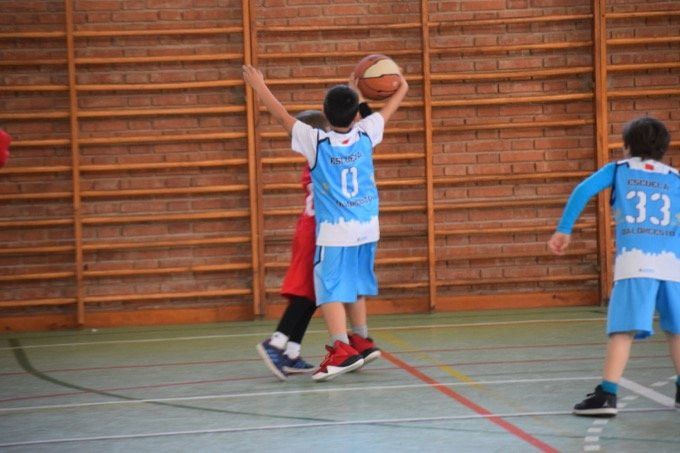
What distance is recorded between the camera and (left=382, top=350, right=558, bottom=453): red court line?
420cm

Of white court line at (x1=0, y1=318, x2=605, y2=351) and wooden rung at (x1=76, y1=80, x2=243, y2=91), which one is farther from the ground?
wooden rung at (x1=76, y1=80, x2=243, y2=91)

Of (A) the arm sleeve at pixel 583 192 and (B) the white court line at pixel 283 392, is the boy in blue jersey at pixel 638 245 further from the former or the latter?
(B) the white court line at pixel 283 392

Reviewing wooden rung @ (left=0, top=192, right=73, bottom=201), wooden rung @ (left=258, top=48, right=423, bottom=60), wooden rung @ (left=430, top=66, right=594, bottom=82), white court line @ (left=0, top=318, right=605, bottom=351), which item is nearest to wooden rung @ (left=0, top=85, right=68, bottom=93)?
wooden rung @ (left=0, top=192, right=73, bottom=201)

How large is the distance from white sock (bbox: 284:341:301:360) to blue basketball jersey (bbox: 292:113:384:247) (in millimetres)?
586

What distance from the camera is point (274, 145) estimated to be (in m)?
9.27

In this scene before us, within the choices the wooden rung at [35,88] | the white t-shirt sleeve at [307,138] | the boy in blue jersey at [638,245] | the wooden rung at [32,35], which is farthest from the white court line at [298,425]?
the wooden rung at [32,35]

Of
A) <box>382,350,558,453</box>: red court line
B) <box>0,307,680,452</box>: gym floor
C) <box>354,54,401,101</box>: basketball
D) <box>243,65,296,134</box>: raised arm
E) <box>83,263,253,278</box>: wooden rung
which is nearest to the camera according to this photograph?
<box>382,350,558,453</box>: red court line

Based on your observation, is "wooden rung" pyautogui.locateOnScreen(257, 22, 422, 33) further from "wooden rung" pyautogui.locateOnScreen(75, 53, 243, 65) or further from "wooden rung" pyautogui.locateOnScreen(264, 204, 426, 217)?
"wooden rung" pyautogui.locateOnScreen(264, 204, 426, 217)

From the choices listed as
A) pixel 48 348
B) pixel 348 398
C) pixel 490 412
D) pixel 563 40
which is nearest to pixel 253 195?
pixel 48 348

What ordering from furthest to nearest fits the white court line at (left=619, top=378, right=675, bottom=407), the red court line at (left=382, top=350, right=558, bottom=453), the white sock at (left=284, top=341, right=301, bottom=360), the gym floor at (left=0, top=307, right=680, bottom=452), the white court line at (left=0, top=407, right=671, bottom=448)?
the white sock at (left=284, top=341, right=301, bottom=360), the white court line at (left=619, top=378, right=675, bottom=407), the white court line at (left=0, top=407, right=671, bottom=448), the gym floor at (left=0, top=307, right=680, bottom=452), the red court line at (left=382, top=350, right=558, bottom=453)

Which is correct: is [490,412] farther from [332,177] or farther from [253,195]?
[253,195]

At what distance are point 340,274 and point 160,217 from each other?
11.8ft

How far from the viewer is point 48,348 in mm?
7832

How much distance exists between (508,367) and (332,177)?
1410 millimetres
